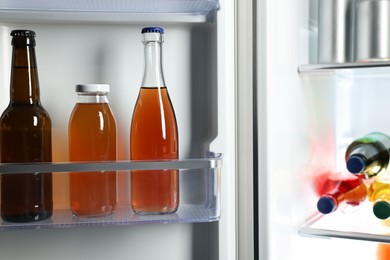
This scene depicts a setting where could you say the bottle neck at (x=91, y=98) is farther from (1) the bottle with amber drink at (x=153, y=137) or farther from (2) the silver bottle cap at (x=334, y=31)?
(2) the silver bottle cap at (x=334, y=31)

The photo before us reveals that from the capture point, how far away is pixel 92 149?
1.01 m

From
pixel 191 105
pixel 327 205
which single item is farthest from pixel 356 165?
pixel 191 105

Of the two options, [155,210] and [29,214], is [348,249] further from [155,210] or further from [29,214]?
[29,214]

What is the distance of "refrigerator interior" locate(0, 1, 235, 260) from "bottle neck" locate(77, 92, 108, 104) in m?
0.06

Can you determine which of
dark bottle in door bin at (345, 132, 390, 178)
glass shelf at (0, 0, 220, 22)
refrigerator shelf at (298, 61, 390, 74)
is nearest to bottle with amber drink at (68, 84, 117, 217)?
glass shelf at (0, 0, 220, 22)

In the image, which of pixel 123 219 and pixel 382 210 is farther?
pixel 382 210

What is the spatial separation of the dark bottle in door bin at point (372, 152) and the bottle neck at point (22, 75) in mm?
737

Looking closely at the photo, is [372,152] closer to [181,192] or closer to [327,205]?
[327,205]

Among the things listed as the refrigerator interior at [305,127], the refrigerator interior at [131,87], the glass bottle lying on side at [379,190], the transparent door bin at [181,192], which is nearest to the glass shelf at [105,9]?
the refrigerator interior at [131,87]

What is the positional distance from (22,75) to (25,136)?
12 centimetres

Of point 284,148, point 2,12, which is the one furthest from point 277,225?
point 2,12

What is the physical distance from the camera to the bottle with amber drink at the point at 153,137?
100 centimetres

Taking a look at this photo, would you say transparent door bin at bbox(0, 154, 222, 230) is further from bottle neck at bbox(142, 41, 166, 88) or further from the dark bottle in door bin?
the dark bottle in door bin

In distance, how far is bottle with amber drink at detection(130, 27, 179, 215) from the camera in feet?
3.29
